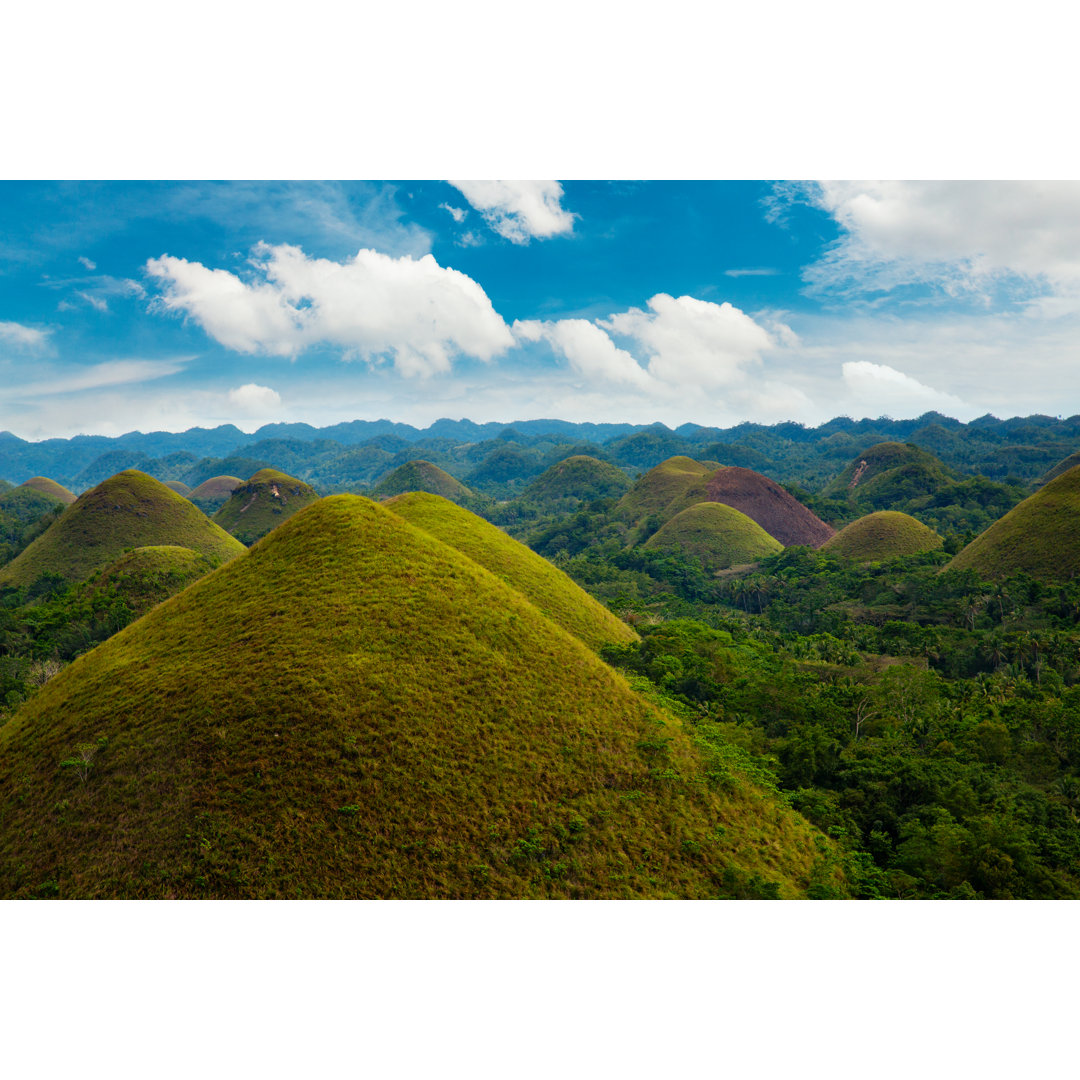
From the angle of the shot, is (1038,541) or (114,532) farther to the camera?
(114,532)

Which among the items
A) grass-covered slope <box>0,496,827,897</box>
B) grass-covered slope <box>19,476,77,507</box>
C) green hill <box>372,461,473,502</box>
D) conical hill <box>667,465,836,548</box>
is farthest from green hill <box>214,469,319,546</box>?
grass-covered slope <box>0,496,827,897</box>

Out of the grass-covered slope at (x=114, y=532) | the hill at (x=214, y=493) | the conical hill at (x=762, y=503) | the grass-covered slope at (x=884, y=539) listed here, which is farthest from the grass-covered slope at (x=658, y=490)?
the hill at (x=214, y=493)

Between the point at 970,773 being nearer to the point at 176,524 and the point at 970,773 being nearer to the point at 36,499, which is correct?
the point at 176,524

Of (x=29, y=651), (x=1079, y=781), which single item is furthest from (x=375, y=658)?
(x=29, y=651)

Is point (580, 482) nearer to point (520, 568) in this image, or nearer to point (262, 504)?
point (262, 504)

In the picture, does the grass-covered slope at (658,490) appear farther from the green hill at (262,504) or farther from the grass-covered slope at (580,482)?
the green hill at (262,504)

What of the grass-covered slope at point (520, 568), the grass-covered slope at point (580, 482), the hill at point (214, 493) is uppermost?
the grass-covered slope at point (520, 568)

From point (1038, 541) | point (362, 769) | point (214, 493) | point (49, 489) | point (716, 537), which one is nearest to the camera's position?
point (362, 769)

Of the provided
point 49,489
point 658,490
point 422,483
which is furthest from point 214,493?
point 658,490
